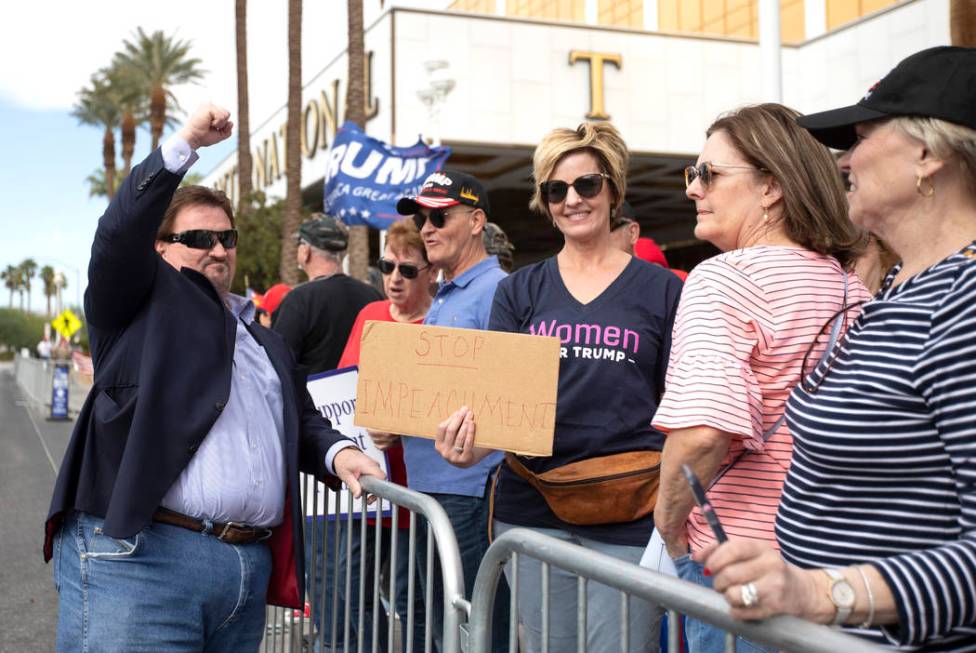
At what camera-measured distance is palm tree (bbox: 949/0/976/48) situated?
5.67 meters

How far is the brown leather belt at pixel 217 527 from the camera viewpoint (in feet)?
8.68

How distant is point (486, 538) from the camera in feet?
12.1

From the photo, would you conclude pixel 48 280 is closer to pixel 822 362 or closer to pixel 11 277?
pixel 11 277

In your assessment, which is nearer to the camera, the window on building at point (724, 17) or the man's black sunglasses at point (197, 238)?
the man's black sunglasses at point (197, 238)

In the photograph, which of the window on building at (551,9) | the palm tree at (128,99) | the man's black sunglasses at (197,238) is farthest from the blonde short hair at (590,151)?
the palm tree at (128,99)

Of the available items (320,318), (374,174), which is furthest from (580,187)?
(374,174)

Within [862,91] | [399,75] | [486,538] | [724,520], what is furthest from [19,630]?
[862,91]

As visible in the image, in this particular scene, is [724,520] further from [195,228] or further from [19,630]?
[19,630]

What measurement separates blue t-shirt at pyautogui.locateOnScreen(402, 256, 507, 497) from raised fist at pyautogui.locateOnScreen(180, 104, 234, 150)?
1.36 meters

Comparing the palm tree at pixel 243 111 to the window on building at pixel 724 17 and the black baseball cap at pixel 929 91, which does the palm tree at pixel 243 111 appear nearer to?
the window on building at pixel 724 17

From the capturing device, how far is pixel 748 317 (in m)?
2.13

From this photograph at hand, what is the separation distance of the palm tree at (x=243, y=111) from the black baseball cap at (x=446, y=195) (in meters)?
18.9

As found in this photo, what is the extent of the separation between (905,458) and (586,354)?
1487 millimetres

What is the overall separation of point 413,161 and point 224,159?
3328 centimetres
